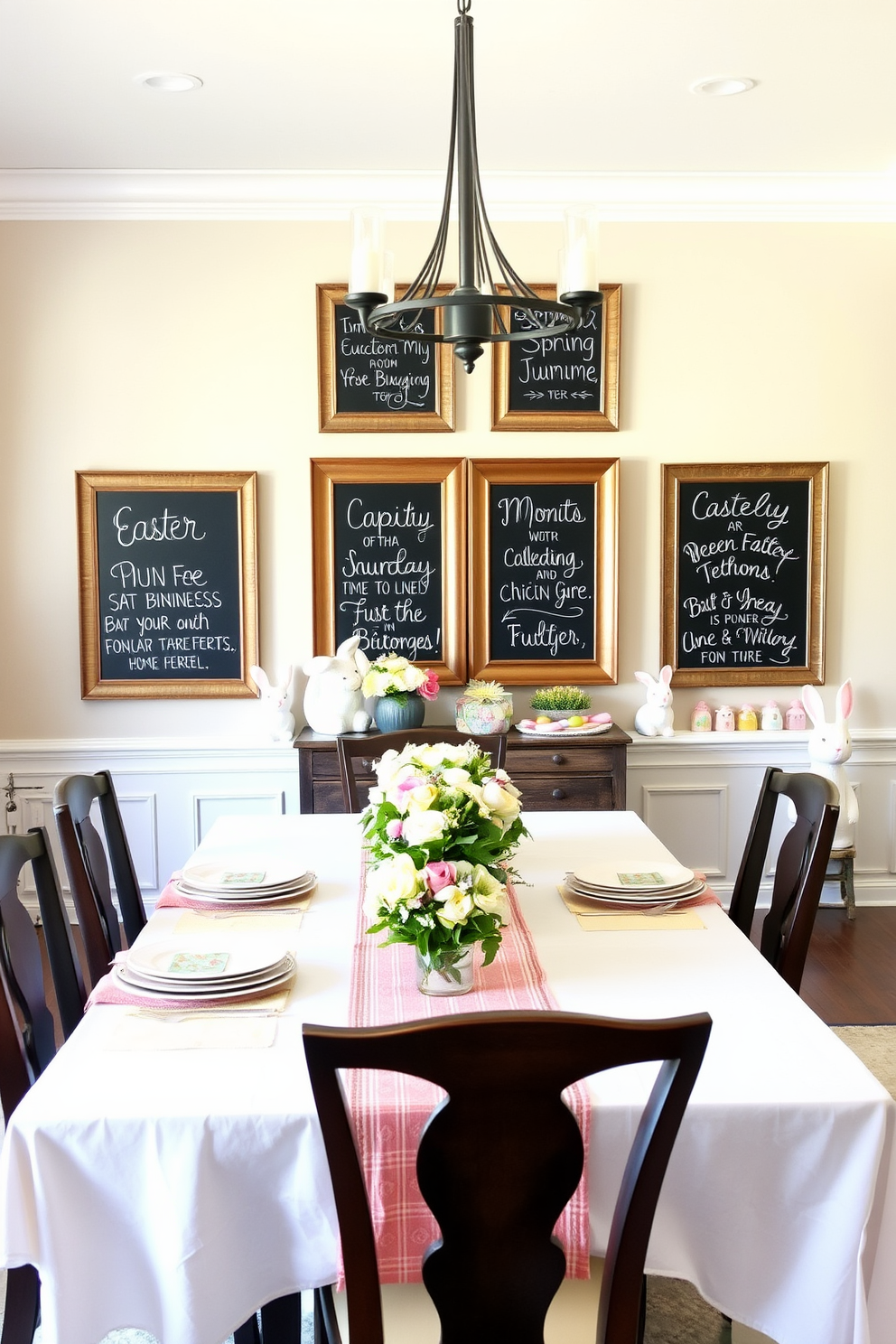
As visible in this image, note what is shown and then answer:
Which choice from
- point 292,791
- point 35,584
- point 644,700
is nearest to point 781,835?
point 644,700

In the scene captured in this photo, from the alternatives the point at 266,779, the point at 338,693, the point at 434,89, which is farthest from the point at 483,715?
the point at 434,89

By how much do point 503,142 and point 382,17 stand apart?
39.4 inches

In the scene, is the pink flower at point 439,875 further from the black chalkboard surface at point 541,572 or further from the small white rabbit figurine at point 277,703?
the black chalkboard surface at point 541,572

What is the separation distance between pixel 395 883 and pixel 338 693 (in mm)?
2483

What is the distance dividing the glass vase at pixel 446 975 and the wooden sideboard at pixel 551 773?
2226 millimetres

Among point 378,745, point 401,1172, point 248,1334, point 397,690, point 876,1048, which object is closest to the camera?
point 401,1172

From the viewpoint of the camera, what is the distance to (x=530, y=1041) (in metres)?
1.15

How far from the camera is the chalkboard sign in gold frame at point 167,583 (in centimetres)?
427

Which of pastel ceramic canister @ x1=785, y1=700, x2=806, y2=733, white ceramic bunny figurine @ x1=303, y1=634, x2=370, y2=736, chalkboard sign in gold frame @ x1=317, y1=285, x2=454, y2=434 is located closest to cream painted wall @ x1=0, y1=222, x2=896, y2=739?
chalkboard sign in gold frame @ x1=317, y1=285, x2=454, y2=434

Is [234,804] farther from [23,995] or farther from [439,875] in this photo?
[439,875]

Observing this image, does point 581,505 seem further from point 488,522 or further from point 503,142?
point 503,142

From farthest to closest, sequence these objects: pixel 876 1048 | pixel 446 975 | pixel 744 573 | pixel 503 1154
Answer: pixel 744 573 → pixel 876 1048 → pixel 446 975 → pixel 503 1154

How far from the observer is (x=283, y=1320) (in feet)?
5.51

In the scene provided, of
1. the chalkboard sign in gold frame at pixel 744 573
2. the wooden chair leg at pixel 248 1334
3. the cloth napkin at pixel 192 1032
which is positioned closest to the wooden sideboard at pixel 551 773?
the chalkboard sign in gold frame at pixel 744 573
